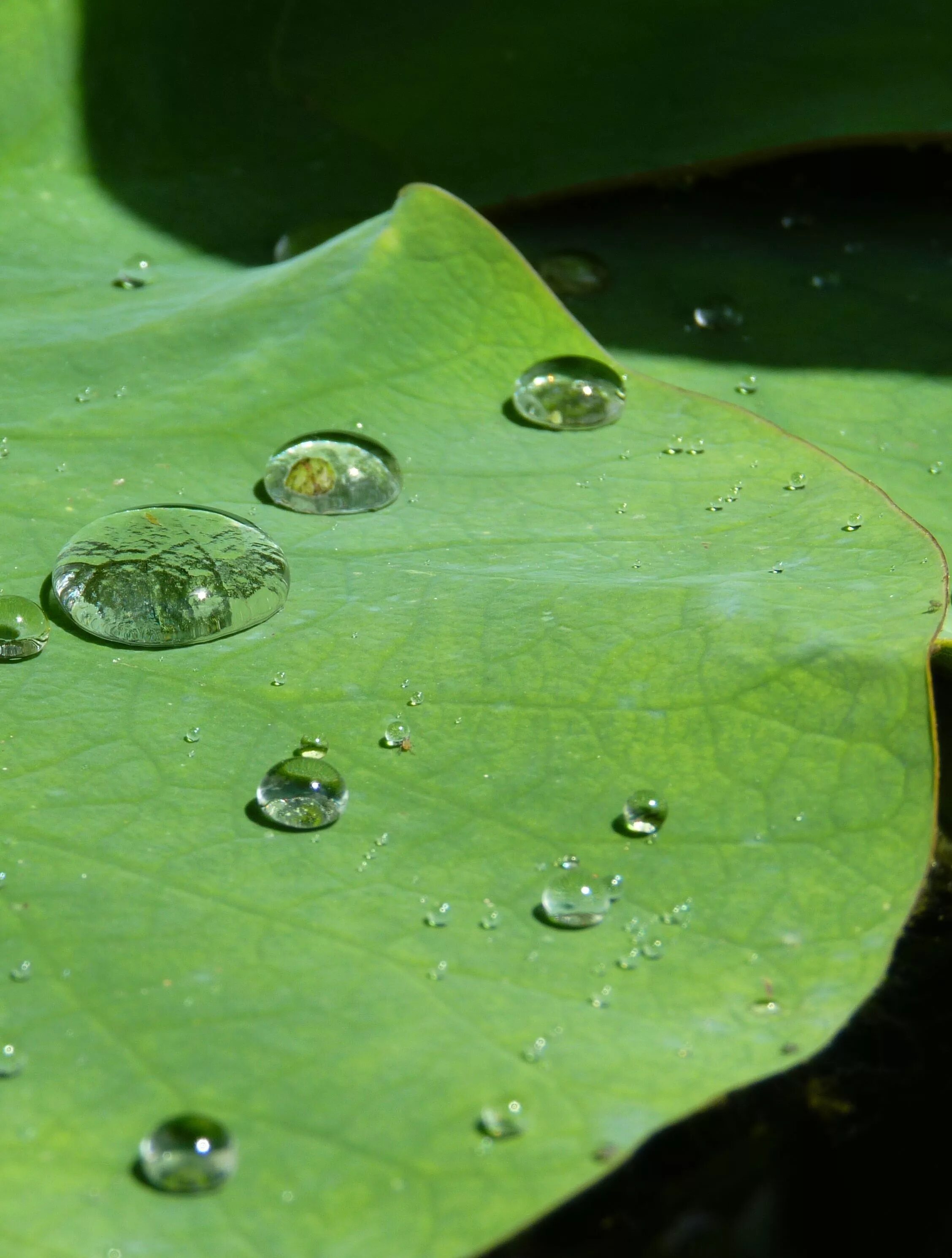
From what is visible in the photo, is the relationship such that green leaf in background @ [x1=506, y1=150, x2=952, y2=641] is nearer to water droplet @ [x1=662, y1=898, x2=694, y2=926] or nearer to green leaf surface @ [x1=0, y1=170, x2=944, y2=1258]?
green leaf surface @ [x1=0, y1=170, x2=944, y2=1258]

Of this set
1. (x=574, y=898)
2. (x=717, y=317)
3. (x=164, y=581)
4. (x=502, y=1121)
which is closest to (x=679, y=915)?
(x=574, y=898)

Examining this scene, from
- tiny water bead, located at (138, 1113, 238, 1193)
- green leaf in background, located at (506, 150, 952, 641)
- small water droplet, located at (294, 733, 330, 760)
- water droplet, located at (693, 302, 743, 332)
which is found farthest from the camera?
water droplet, located at (693, 302, 743, 332)

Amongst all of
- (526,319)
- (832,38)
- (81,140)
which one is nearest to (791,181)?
(832,38)

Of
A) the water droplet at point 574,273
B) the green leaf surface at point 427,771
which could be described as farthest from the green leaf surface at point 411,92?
the green leaf surface at point 427,771

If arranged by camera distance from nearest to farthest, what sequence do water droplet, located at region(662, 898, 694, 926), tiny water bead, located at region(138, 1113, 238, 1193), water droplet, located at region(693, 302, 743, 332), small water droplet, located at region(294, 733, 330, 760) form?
tiny water bead, located at region(138, 1113, 238, 1193)
water droplet, located at region(662, 898, 694, 926)
small water droplet, located at region(294, 733, 330, 760)
water droplet, located at region(693, 302, 743, 332)

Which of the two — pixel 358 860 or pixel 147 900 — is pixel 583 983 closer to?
pixel 358 860

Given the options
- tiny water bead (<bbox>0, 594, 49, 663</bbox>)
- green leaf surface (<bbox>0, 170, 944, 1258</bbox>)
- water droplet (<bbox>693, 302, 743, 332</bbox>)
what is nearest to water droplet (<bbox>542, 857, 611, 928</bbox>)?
green leaf surface (<bbox>0, 170, 944, 1258</bbox>)

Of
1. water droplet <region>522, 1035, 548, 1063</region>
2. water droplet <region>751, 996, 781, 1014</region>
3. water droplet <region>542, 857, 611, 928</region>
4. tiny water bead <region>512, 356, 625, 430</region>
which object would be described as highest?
tiny water bead <region>512, 356, 625, 430</region>
